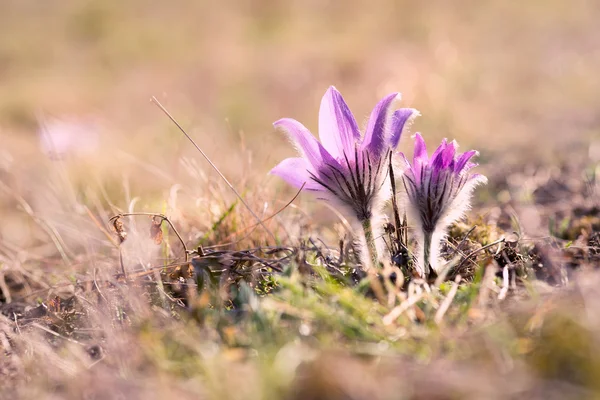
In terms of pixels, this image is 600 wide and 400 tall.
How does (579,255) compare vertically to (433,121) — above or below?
below

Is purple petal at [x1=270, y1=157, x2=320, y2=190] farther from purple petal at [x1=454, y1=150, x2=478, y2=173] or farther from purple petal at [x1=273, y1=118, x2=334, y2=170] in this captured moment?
purple petal at [x1=454, y1=150, x2=478, y2=173]

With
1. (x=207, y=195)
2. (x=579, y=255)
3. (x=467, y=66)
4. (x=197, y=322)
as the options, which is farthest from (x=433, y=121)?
(x=197, y=322)

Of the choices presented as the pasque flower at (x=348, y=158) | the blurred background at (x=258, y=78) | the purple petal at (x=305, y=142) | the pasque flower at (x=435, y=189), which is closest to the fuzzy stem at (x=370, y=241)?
the pasque flower at (x=348, y=158)

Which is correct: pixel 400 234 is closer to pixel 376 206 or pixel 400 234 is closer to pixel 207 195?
pixel 376 206

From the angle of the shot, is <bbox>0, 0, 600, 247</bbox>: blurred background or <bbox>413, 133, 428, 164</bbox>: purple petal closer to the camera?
<bbox>413, 133, 428, 164</bbox>: purple petal

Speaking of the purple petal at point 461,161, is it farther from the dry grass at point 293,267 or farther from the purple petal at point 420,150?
the dry grass at point 293,267

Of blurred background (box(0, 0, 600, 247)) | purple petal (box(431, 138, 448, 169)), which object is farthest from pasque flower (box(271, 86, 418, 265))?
blurred background (box(0, 0, 600, 247))
